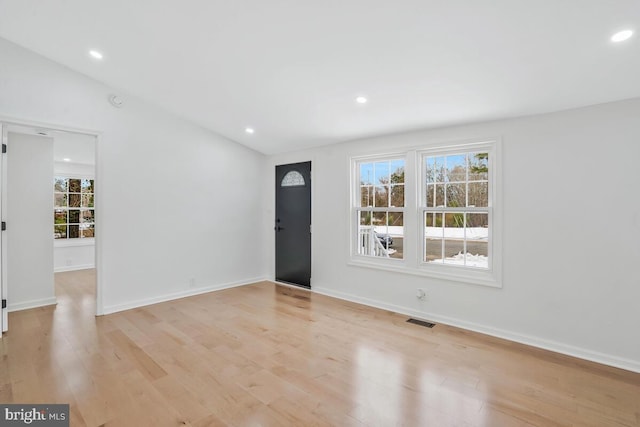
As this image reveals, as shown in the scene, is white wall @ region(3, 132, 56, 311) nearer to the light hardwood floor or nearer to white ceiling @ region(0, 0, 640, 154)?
the light hardwood floor

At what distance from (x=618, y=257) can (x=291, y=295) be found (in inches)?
150

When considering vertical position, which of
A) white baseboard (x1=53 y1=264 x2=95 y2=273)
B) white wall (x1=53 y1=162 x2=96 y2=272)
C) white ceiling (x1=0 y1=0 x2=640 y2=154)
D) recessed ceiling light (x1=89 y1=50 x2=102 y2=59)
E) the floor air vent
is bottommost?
the floor air vent

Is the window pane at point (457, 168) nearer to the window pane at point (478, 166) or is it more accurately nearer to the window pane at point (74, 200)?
the window pane at point (478, 166)

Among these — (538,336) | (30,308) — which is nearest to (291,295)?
(538,336)

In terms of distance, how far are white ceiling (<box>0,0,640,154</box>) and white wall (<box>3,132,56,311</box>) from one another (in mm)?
1587

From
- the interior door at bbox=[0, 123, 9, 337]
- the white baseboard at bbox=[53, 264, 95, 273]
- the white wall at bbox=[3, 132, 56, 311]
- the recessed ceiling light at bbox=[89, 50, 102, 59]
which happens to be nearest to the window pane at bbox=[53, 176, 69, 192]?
the white baseboard at bbox=[53, 264, 95, 273]

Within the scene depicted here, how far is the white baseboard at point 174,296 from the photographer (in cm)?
403

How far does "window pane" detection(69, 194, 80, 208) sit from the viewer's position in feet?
22.3

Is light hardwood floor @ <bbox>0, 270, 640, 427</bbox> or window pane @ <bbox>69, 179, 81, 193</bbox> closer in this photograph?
light hardwood floor @ <bbox>0, 270, 640, 427</bbox>

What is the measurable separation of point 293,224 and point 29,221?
3.71m

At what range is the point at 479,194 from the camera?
11.5 ft

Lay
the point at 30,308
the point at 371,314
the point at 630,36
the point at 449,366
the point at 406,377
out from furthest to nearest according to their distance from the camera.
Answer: the point at 30,308, the point at 371,314, the point at 449,366, the point at 406,377, the point at 630,36

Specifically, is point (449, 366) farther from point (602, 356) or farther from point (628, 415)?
point (602, 356)

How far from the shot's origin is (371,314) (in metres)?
3.96
